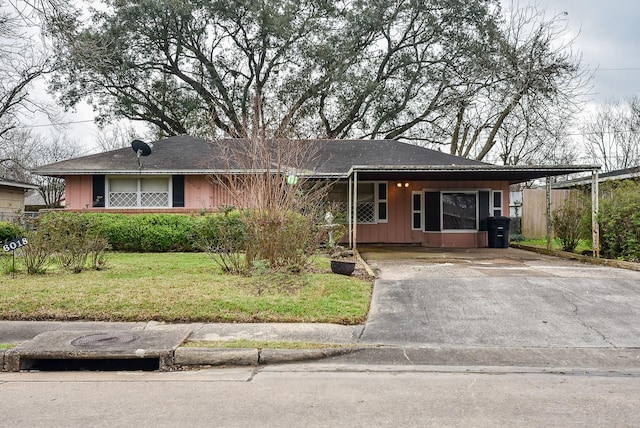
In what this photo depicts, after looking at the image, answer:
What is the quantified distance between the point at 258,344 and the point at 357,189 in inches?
496

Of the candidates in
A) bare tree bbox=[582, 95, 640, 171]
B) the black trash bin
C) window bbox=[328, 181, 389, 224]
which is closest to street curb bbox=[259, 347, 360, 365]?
window bbox=[328, 181, 389, 224]

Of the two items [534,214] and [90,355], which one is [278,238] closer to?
[90,355]

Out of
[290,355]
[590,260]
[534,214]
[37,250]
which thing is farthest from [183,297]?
[534,214]

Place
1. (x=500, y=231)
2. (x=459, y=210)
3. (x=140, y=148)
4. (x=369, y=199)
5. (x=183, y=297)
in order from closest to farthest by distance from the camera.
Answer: (x=183, y=297)
(x=140, y=148)
(x=500, y=231)
(x=459, y=210)
(x=369, y=199)

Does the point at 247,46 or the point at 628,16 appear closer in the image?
the point at 628,16

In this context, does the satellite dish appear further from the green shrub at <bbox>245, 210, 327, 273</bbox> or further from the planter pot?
the planter pot

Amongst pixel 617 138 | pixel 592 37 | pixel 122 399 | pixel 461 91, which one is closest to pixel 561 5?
pixel 592 37

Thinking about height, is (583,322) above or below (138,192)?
below

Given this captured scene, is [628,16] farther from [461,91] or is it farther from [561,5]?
[461,91]

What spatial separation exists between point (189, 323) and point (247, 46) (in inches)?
910

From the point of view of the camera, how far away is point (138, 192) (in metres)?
16.9

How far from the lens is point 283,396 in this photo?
451cm

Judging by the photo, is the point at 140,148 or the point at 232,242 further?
the point at 140,148

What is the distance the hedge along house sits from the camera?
16.6 metres
